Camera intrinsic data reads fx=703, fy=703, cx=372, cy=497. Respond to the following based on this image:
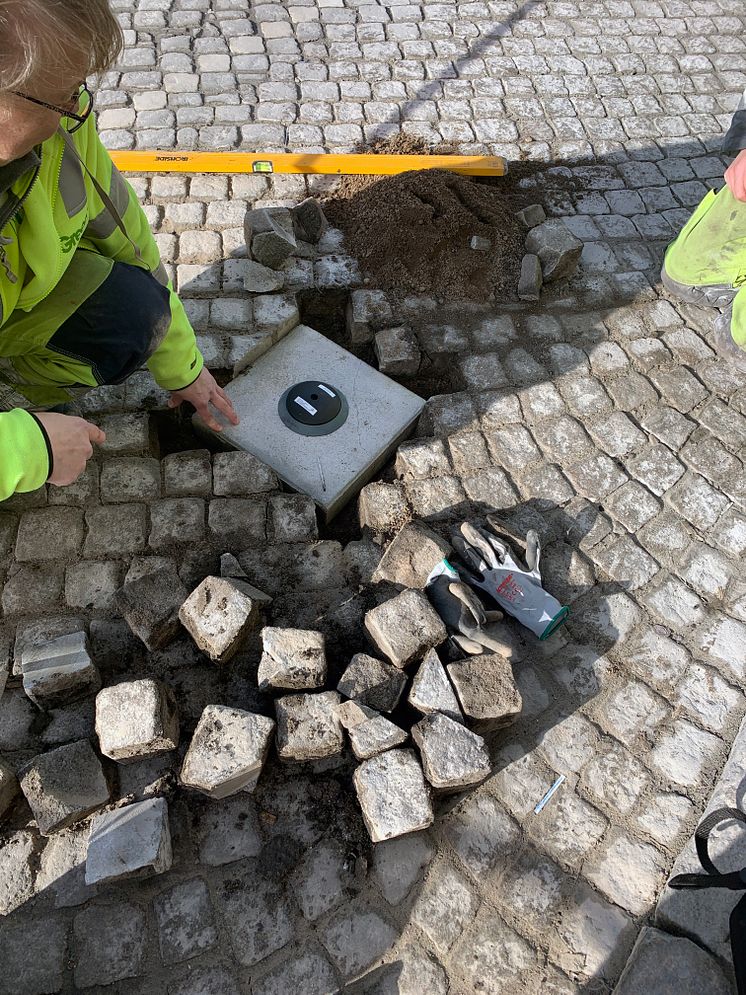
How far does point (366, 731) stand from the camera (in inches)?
109

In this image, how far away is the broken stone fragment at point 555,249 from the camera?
4.39 m

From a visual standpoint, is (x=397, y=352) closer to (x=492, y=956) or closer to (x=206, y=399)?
(x=206, y=399)

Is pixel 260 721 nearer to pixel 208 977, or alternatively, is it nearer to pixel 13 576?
→ pixel 208 977

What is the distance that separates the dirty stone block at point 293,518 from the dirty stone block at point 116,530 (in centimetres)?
63

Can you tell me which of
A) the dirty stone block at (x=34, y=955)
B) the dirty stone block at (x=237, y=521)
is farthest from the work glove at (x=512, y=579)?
the dirty stone block at (x=34, y=955)

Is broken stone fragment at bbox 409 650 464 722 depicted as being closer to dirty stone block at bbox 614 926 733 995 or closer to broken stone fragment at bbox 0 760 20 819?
dirty stone block at bbox 614 926 733 995

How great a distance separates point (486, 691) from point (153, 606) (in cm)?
144

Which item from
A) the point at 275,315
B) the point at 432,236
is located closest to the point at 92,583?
the point at 275,315

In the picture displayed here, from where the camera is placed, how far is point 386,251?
4.42 m

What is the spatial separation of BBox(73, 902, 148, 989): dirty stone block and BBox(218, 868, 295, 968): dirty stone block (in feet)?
1.03

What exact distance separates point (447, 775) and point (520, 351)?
8.40ft

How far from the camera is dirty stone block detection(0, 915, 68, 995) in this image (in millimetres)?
2418

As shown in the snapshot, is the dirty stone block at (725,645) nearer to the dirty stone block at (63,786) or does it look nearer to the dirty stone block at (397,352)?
the dirty stone block at (397,352)

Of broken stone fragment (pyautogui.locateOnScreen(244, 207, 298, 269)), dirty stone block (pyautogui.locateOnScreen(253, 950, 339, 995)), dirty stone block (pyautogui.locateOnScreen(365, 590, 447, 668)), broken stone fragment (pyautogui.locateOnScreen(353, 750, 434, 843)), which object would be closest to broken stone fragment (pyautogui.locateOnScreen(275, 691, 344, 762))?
broken stone fragment (pyautogui.locateOnScreen(353, 750, 434, 843))
